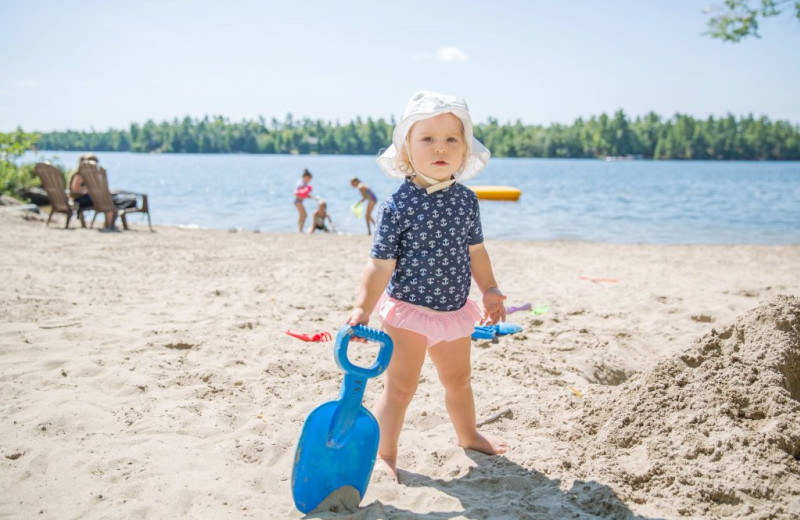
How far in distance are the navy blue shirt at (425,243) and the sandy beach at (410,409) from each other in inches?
30.6

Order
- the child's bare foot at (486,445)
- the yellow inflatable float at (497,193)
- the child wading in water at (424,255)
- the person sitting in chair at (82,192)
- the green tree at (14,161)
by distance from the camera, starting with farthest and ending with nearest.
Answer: the yellow inflatable float at (497,193) → the green tree at (14,161) → the person sitting in chair at (82,192) → the child's bare foot at (486,445) → the child wading in water at (424,255)

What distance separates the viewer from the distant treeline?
105 meters

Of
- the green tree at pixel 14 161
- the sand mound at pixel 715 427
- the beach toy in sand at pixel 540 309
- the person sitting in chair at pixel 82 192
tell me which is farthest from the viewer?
the green tree at pixel 14 161

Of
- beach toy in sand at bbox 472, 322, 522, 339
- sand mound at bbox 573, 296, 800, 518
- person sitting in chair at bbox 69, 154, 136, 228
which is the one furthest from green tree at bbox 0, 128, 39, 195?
sand mound at bbox 573, 296, 800, 518

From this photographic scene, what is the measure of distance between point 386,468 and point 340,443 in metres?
0.42

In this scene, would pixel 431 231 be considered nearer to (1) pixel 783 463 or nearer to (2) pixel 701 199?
(1) pixel 783 463

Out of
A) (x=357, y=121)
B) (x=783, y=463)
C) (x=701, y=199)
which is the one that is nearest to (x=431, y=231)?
(x=783, y=463)

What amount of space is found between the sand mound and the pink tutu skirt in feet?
2.57

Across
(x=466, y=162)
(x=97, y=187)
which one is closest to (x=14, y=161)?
(x=97, y=187)

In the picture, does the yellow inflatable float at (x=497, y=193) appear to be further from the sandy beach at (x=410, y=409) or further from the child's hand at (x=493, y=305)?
the child's hand at (x=493, y=305)

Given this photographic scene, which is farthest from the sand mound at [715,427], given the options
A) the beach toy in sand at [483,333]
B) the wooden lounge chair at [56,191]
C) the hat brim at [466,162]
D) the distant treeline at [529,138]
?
the distant treeline at [529,138]

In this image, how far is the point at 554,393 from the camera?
11.6 ft

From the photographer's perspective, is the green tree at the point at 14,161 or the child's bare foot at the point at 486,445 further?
the green tree at the point at 14,161

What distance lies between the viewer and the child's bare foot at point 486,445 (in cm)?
280
